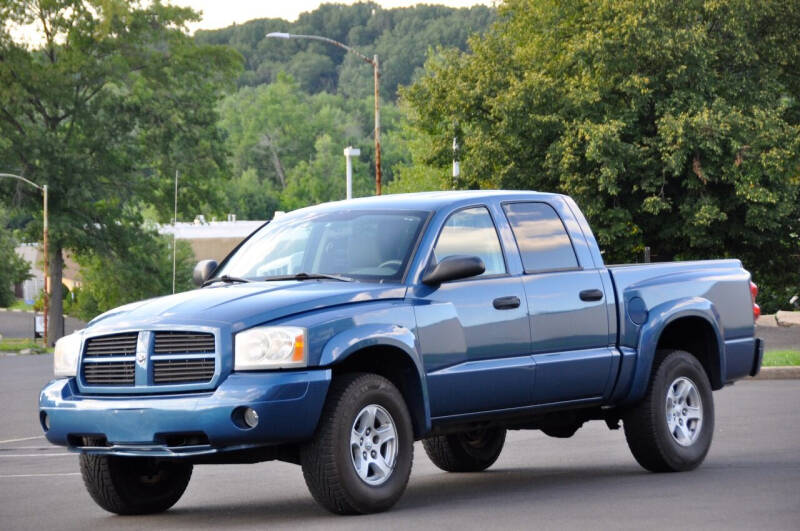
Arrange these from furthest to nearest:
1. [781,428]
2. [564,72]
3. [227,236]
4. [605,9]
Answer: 1. [227,236]
2. [564,72]
3. [605,9]
4. [781,428]

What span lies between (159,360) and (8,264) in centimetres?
11075

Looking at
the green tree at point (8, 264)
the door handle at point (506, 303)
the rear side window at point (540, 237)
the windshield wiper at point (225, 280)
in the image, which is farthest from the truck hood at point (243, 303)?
the green tree at point (8, 264)

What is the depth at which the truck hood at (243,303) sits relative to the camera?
352 inches

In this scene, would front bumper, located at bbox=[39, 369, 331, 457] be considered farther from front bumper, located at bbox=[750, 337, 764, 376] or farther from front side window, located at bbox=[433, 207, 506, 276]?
front bumper, located at bbox=[750, 337, 764, 376]

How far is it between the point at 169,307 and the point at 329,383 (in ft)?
3.74

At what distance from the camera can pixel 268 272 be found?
33.9ft

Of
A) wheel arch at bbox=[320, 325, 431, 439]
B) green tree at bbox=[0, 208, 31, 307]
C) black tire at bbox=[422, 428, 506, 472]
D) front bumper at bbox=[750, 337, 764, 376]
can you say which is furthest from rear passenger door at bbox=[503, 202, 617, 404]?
green tree at bbox=[0, 208, 31, 307]

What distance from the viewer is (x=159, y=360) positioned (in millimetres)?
8961

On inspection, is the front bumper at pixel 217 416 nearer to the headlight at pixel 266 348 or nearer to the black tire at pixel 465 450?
the headlight at pixel 266 348

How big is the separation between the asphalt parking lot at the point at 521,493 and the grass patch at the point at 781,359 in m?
9.00

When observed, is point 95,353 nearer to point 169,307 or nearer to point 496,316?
point 169,307

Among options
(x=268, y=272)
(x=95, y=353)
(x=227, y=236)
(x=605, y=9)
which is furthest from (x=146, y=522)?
(x=227, y=236)

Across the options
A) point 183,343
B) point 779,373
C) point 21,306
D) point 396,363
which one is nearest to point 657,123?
point 779,373

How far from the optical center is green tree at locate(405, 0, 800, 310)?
47.7 meters
